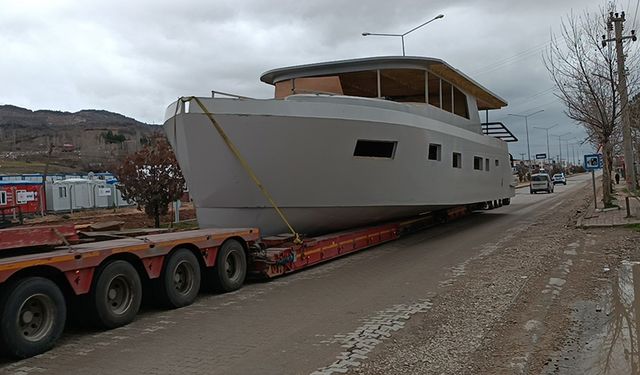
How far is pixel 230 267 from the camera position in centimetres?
887

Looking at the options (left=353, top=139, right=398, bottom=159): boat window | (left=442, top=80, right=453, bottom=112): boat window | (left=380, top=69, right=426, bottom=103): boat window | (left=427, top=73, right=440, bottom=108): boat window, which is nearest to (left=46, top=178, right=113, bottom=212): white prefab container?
(left=380, top=69, right=426, bottom=103): boat window

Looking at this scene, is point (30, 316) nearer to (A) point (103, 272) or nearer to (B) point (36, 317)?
(B) point (36, 317)

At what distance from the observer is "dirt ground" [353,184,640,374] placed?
4.87 meters

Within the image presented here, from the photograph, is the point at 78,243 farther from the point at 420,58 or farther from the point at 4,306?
the point at 420,58

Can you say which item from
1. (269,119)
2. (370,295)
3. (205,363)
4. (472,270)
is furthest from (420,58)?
(205,363)

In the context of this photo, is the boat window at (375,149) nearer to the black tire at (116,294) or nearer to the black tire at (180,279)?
the black tire at (180,279)

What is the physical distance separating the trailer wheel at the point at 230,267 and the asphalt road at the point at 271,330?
0.62 ft

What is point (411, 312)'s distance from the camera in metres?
6.74

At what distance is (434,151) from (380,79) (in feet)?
7.90

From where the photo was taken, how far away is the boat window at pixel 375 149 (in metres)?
11.6

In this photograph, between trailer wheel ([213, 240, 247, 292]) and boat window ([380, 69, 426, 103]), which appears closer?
trailer wheel ([213, 240, 247, 292])

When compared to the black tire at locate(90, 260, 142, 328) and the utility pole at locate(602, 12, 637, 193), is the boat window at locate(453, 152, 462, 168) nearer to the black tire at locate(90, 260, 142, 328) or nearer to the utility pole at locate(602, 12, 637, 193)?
the utility pole at locate(602, 12, 637, 193)

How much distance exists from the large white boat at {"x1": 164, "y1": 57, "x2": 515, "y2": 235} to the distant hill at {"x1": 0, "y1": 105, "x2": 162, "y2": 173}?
11080mm

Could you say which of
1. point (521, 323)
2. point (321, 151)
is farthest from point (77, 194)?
point (521, 323)
